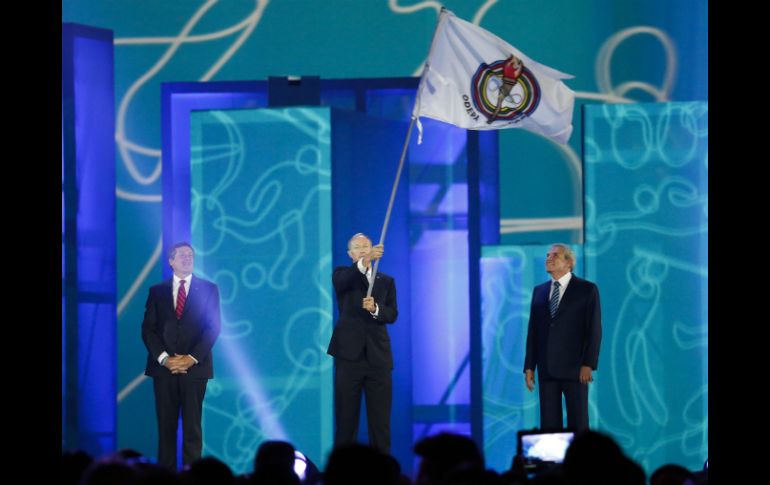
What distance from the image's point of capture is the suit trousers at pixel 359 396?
7.79 metres

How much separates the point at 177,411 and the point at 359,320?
3.86 feet

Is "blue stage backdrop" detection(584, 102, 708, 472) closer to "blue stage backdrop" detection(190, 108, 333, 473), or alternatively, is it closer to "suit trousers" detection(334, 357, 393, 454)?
"suit trousers" detection(334, 357, 393, 454)

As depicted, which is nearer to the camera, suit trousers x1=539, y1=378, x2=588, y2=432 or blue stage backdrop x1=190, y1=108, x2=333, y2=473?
suit trousers x1=539, y1=378, x2=588, y2=432

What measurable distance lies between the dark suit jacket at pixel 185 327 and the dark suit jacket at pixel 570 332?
1862mm

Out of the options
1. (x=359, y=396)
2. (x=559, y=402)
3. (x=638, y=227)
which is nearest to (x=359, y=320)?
(x=359, y=396)

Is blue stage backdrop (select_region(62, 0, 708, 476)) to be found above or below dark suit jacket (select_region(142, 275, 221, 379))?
above

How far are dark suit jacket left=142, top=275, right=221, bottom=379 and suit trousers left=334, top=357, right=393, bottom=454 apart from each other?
755 mm

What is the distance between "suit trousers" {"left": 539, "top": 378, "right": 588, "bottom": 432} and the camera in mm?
7777

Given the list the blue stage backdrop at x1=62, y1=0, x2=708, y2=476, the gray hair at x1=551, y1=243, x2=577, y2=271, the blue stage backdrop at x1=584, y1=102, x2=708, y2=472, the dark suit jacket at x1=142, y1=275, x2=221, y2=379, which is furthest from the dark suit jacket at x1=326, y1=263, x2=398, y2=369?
the blue stage backdrop at x1=62, y1=0, x2=708, y2=476

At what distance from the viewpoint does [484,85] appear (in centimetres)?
782

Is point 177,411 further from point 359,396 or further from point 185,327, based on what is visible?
point 359,396

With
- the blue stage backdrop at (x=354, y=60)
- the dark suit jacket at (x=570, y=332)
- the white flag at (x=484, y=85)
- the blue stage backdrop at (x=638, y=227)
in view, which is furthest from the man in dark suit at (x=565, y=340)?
the blue stage backdrop at (x=354, y=60)

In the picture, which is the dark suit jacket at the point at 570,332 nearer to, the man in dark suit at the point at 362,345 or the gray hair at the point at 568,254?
the gray hair at the point at 568,254
